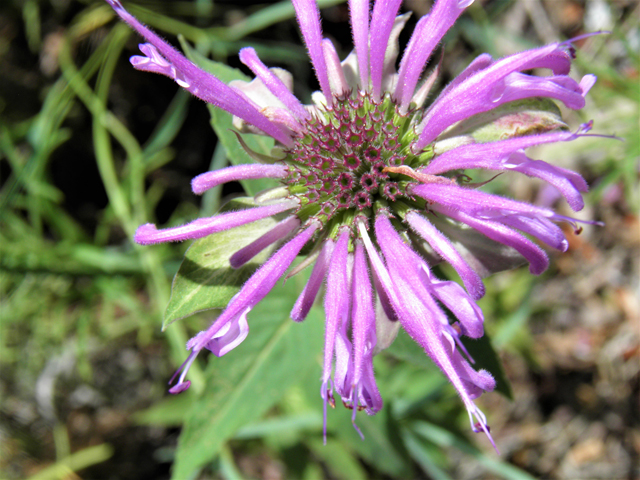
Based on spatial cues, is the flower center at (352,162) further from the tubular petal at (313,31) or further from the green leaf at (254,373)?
the green leaf at (254,373)

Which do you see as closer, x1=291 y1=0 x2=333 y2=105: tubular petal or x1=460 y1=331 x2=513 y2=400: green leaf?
x1=291 y1=0 x2=333 y2=105: tubular petal

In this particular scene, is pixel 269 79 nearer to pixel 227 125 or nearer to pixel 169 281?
pixel 227 125

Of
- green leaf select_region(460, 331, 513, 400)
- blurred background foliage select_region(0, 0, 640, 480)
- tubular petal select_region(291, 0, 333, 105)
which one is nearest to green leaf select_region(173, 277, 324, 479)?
blurred background foliage select_region(0, 0, 640, 480)

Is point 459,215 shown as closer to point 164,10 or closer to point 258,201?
point 258,201

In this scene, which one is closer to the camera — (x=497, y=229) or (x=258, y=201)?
(x=497, y=229)

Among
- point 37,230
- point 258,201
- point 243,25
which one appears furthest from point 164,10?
point 258,201

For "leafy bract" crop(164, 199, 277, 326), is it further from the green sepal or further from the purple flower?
the green sepal
